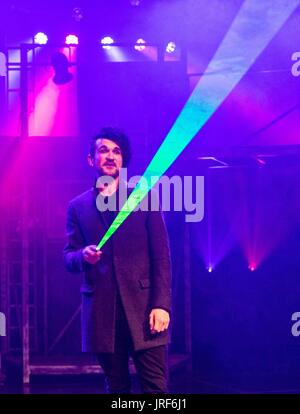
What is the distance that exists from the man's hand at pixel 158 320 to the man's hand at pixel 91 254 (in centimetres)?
38

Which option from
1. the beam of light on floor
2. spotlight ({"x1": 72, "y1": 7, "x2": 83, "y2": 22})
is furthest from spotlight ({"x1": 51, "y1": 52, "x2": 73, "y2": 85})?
the beam of light on floor

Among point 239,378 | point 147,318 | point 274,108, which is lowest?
point 239,378

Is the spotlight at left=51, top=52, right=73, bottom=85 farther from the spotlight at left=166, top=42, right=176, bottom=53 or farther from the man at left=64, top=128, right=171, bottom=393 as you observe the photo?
the man at left=64, top=128, right=171, bottom=393

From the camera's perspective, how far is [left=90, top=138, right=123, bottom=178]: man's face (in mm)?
3592

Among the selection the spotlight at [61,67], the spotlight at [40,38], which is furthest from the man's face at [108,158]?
the spotlight at [40,38]

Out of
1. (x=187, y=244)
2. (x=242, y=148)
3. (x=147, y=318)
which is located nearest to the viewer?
(x=147, y=318)

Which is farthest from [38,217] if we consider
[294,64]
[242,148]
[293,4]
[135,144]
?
[293,4]

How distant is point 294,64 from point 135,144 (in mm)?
1829

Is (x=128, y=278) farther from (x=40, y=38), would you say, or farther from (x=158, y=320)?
(x=40, y=38)

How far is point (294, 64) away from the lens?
23.2 feet

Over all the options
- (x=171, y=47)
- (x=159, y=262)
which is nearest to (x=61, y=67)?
(x=171, y=47)

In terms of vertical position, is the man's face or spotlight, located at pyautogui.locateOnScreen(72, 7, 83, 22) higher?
spotlight, located at pyautogui.locateOnScreen(72, 7, 83, 22)

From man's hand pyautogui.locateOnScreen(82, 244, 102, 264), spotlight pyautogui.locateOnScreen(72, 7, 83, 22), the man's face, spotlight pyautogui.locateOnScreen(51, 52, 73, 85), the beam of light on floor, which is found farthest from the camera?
spotlight pyautogui.locateOnScreen(72, 7, 83, 22)

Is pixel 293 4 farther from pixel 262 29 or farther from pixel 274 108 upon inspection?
pixel 274 108
